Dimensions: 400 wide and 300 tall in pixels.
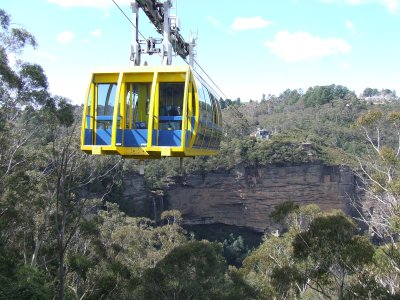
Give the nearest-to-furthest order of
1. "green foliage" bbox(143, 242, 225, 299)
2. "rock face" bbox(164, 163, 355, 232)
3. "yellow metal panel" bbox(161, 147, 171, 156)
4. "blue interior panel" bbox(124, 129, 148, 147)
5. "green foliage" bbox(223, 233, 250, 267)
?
"yellow metal panel" bbox(161, 147, 171, 156), "blue interior panel" bbox(124, 129, 148, 147), "green foliage" bbox(143, 242, 225, 299), "green foliage" bbox(223, 233, 250, 267), "rock face" bbox(164, 163, 355, 232)

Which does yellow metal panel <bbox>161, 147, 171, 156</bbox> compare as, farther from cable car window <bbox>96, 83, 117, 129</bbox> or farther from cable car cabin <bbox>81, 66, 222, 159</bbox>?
cable car window <bbox>96, 83, 117, 129</bbox>

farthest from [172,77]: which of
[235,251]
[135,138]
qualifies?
[235,251]

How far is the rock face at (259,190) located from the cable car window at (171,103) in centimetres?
3238

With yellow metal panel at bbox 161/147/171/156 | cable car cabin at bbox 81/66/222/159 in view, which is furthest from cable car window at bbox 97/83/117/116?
yellow metal panel at bbox 161/147/171/156

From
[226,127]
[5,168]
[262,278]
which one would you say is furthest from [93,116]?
[226,127]

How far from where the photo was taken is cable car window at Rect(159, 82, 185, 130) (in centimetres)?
633

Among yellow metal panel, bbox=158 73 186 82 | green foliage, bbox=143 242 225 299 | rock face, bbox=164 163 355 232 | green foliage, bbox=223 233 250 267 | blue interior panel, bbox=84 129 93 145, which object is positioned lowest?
green foliage, bbox=223 233 250 267

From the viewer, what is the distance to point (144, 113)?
6688 millimetres

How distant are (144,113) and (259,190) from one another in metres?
33.2

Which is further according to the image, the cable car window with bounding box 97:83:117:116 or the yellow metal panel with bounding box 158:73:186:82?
the cable car window with bounding box 97:83:117:116

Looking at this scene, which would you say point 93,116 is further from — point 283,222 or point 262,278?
point 262,278

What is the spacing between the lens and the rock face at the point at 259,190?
127 ft

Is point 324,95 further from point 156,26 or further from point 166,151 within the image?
point 166,151

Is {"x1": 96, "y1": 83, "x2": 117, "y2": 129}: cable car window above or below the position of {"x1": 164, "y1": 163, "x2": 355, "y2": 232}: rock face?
above
